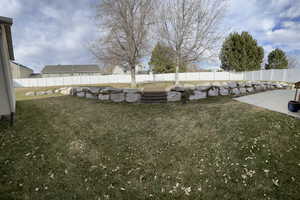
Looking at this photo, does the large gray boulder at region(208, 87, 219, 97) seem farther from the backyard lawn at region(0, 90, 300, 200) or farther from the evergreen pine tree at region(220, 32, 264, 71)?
the evergreen pine tree at region(220, 32, 264, 71)

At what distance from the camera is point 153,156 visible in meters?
3.49

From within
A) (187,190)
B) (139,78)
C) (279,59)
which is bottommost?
(187,190)

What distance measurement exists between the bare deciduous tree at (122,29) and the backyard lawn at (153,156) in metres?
7.16

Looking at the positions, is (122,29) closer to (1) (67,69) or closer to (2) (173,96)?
(2) (173,96)

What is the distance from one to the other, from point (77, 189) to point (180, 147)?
2424 mm

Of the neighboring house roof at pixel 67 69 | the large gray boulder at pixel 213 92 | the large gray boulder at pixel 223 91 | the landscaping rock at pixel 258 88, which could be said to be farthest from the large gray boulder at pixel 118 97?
the neighboring house roof at pixel 67 69

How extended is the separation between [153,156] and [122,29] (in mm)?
9884

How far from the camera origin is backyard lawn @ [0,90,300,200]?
248 centimetres

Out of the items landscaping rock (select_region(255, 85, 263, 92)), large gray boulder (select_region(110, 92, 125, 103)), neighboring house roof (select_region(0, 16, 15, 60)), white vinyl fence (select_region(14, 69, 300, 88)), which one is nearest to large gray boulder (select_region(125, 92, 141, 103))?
large gray boulder (select_region(110, 92, 125, 103))

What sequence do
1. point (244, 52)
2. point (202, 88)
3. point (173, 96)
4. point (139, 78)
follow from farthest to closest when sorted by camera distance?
point (139, 78)
point (244, 52)
point (202, 88)
point (173, 96)

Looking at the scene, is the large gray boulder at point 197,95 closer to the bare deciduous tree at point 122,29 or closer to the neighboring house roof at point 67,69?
the bare deciduous tree at point 122,29

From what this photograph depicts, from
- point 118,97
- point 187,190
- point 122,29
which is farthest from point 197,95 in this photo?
point 122,29

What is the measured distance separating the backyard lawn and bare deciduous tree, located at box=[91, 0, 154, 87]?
23.5ft

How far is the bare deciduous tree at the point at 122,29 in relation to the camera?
408 inches
